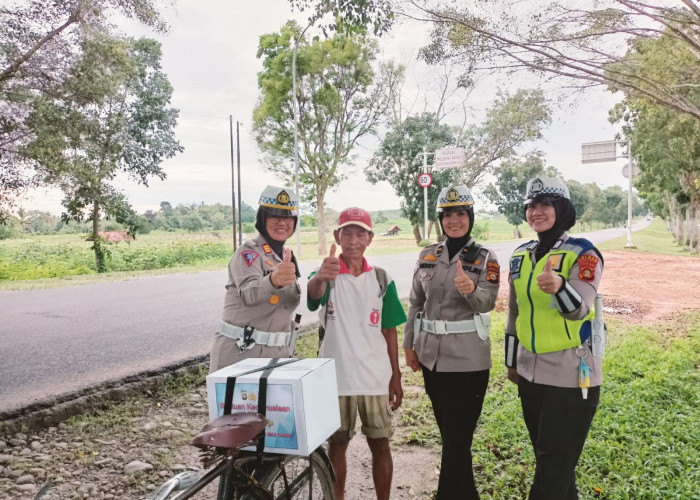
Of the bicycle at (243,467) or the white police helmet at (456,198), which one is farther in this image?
the white police helmet at (456,198)

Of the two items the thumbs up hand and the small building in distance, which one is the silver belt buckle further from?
the small building in distance

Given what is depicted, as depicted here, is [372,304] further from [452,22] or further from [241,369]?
[452,22]

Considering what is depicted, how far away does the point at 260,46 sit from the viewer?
906 inches

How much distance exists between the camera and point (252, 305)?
2740 mm

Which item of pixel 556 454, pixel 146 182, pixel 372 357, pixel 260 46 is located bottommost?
pixel 556 454

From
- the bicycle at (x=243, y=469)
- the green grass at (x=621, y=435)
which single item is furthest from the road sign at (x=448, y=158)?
the bicycle at (x=243, y=469)

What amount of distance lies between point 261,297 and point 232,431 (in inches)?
36.9

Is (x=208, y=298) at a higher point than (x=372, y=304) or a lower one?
lower

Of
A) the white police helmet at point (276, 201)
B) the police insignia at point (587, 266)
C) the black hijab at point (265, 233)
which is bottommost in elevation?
the police insignia at point (587, 266)

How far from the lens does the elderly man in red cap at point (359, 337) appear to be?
271 centimetres

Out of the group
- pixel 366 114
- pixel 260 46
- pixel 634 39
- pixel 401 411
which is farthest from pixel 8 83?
pixel 366 114

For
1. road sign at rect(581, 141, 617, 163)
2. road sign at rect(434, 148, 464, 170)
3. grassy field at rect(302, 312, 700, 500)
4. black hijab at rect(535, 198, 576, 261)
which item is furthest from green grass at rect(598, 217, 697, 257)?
black hijab at rect(535, 198, 576, 261)

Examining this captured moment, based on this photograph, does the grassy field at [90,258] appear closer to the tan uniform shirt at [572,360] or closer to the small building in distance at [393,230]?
the tan uniform shirt at [572,360]

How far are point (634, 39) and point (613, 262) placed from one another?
1398 centimetres
